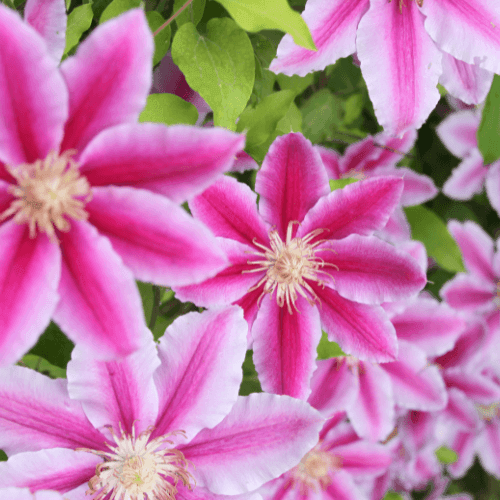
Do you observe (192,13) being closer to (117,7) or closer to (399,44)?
(117,7)

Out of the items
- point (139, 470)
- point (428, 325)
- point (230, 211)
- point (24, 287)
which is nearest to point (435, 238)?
point (428, 325)

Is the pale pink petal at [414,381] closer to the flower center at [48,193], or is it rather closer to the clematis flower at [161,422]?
the clematis flower at [161,422]

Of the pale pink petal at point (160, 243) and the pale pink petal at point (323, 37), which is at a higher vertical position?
the pale pink petal at point (323, 37)

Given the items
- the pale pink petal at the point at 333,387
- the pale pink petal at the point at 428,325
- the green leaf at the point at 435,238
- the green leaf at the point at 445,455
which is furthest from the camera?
the green leaf at the point at 445,455

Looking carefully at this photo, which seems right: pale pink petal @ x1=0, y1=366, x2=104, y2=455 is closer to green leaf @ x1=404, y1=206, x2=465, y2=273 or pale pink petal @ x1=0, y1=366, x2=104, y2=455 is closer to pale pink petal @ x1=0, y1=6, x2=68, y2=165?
pale pink petal @ x1=0, y1=6, x2=68, y2=165

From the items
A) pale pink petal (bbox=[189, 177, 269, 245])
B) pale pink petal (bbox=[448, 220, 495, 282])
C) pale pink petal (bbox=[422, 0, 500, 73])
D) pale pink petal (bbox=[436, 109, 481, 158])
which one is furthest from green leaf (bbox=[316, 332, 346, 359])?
pale pink petal (bbox=[436, 109, 481, 158])

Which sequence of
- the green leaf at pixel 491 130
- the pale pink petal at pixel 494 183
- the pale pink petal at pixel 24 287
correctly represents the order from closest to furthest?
the pale pink petal at pixel 24 287 → the green leaf at pixel 491 130 → the pale pink petal at pixel 494 183

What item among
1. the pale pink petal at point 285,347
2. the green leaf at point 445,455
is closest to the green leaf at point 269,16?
the pale pink petal at point 285,347
